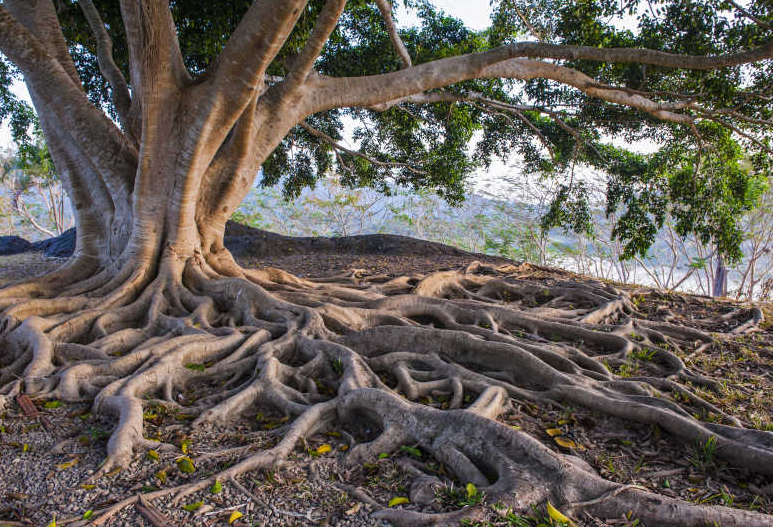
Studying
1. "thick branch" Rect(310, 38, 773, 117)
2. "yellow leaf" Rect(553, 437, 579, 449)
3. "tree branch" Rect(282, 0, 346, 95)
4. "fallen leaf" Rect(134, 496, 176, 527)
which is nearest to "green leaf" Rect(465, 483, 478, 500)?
"yellow leaf" Rect(553, 437, 579, 449)

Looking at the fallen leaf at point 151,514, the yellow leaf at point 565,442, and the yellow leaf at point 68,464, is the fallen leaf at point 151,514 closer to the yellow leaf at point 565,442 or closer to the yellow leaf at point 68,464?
the yellow leaf at point 68,464

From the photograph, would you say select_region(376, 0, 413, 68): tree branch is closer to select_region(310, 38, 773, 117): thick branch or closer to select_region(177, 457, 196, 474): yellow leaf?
select_region(310, 38, 773, 117): thick branch

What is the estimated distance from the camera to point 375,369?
3.84 m

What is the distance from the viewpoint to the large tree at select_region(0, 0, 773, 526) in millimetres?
2824

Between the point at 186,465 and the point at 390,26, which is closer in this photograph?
the point at 186,465

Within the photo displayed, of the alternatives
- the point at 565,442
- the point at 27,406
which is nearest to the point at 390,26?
the point at 565,442

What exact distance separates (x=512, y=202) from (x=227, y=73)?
24508mm

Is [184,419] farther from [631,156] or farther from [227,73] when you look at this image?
[631,156]

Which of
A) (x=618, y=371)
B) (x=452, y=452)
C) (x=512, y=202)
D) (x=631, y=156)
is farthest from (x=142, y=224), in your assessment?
(x=512, y=202)

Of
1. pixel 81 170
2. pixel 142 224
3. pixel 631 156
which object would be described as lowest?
pixel 142 224

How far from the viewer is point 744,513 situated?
1.95m

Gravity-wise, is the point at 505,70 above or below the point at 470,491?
above

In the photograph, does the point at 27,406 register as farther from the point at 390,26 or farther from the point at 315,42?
the point at 390,26

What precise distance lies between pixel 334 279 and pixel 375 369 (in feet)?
11.3
